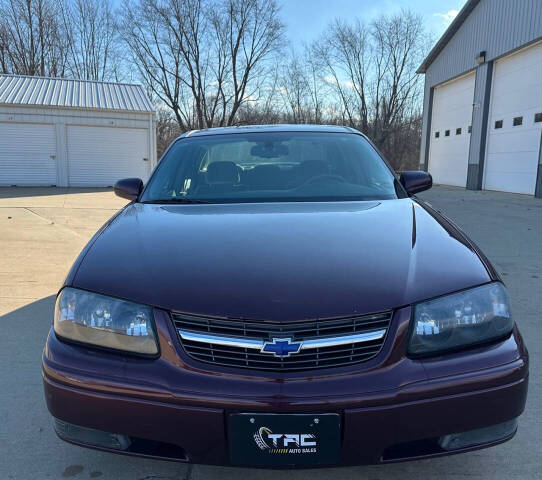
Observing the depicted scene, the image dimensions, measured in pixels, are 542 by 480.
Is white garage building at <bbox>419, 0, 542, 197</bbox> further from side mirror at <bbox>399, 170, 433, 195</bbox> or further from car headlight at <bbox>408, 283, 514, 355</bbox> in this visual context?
car headlight at <bbox>408, 283, 514, 355</bbox>

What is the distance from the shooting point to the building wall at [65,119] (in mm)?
16297

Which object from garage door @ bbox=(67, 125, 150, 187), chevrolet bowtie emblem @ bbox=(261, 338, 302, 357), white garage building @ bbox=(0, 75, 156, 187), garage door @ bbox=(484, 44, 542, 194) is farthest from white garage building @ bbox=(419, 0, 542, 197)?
chevrolet bowtie emblem @ bbox=(261, 338, 302, 357)

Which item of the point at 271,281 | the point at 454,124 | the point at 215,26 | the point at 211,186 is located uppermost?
the point at 215,26

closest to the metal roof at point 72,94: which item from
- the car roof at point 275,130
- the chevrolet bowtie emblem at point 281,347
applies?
the car roof at point 275,130

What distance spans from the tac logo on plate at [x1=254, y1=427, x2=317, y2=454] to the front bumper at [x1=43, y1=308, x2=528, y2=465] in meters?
0.08

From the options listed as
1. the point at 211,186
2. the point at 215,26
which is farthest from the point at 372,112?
the point at 211,186

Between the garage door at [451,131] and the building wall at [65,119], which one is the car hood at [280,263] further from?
the building wall at [65,119]

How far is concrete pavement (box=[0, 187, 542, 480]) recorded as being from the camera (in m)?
1.83

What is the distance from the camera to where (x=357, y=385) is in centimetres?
137

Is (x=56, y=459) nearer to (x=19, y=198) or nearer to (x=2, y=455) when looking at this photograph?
(x=2, y=455)

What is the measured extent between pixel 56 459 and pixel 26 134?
17.4m

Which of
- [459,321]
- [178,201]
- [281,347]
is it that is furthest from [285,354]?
[178,201]

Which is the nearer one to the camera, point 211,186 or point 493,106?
point 211,186

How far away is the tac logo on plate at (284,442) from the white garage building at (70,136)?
1754cm
